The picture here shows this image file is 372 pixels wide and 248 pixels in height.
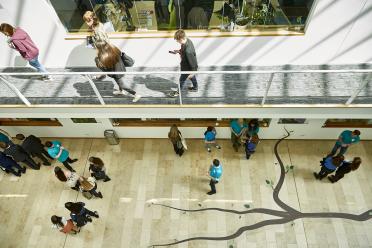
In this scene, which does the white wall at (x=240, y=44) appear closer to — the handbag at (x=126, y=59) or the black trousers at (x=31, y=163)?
the handbag at (x=126, y=59)

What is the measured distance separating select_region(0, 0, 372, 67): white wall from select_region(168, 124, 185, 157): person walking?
5.97ft

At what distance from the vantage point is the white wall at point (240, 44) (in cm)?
666

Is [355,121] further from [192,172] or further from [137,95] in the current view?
[137,95]

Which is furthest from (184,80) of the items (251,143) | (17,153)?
(17,153)

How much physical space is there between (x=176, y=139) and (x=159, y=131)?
1048 millimetres

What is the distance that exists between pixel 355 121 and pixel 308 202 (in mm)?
2680

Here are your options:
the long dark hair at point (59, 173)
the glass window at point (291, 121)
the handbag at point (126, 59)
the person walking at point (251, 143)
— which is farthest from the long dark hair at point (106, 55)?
the glass window at point (291, 121)

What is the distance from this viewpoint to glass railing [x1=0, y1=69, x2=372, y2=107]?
686cm

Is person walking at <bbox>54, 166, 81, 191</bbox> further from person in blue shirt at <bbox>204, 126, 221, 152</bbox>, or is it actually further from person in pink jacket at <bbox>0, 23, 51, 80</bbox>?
person in blue shirt at <bbox>204, 126, 221, 152</bbox>

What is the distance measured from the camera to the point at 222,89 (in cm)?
711

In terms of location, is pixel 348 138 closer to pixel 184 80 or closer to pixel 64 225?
pixel 184 80

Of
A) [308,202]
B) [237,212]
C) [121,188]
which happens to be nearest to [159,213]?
[121,188]

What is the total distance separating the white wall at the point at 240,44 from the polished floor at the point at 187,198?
294 cm

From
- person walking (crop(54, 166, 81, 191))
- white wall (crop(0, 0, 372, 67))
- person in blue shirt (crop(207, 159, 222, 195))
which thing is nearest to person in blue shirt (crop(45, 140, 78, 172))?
person walking (crop(54, 166, 81, 191))
